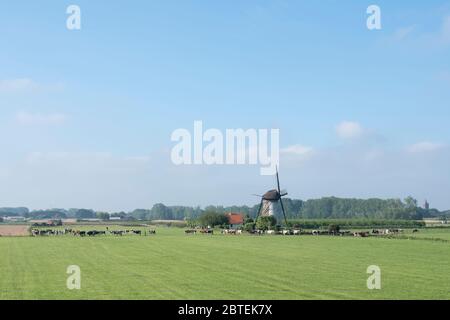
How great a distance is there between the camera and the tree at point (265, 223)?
100444 mm

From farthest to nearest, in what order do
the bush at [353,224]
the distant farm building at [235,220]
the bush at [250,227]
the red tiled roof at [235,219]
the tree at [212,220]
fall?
the red tiled roof at [235,219]
the distant farm building at [235,220]
the tree at [212,220]
the bush at [353,224]
the bush at [250,227]

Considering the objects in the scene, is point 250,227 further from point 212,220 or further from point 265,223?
point 212,220

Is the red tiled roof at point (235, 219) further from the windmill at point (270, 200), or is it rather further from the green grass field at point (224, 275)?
the green grass field at point (224, 275)

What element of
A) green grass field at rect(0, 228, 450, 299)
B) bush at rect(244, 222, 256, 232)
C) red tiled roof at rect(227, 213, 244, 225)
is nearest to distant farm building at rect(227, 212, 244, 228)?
red tiled roof at rect(227, 213, 244, 225)

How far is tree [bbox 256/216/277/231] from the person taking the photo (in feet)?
330

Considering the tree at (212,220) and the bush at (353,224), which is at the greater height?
the tree at (212,220)

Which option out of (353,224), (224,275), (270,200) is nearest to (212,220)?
(270,200)

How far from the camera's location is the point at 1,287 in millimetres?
25156

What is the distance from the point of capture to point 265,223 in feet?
335

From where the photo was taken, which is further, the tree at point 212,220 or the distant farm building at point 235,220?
the distant farm building at point 235,220

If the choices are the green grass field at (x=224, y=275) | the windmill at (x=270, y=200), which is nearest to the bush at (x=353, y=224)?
the windmill at (x=270, y=200)

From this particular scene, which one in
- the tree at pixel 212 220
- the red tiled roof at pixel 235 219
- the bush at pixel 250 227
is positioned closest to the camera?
the bush at pixel 250 227
